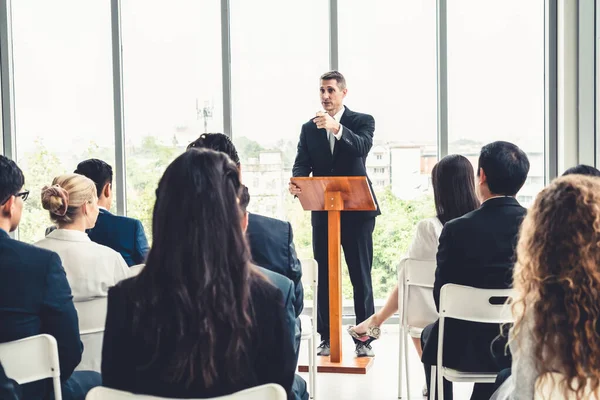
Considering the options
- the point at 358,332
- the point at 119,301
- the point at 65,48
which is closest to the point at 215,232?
the point at 119,301

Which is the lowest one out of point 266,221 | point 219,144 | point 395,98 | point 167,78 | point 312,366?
point 312,366

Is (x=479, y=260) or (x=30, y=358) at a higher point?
(x=479, y=260)

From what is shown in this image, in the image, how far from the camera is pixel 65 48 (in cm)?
622

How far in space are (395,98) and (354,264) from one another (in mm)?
1717

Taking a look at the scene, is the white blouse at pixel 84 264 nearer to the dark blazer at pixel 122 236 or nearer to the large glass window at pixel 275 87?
the dark blazer at pixel 122 236

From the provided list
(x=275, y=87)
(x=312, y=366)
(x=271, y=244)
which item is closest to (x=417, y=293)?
(x=312, y=366)

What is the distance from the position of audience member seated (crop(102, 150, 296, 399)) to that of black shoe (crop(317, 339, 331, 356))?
316cm

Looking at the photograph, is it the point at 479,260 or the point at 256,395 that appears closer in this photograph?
the point at 256,395

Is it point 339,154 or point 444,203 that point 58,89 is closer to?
point 339,154

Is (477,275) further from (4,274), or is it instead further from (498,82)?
(498,82)

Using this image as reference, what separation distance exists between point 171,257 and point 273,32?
4697 mm

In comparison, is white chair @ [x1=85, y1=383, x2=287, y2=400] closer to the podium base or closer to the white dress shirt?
the white dress shirt

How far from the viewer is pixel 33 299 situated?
2234 millimetres

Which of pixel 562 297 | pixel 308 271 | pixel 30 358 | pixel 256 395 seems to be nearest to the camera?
pixel 256 395
